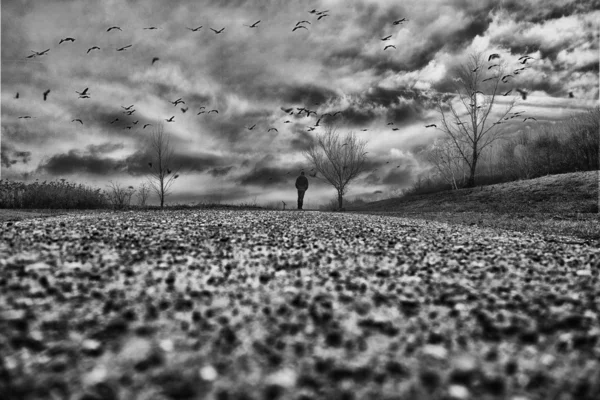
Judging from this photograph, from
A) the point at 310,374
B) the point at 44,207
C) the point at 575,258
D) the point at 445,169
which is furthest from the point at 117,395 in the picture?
the point at 445,169

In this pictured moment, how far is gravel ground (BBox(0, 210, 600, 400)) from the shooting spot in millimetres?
3219

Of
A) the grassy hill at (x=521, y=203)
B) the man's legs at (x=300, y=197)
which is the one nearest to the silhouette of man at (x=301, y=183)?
the man's legs at (x=300, y=197)

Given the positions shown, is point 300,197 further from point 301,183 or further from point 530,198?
point 530,198

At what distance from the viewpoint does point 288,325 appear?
4141 millimetres

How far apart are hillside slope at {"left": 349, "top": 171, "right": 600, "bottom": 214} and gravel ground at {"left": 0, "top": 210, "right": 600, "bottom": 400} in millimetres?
18711

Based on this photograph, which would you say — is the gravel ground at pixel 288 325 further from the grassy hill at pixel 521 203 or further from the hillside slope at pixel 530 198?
the hillside slope at pixel 530 198

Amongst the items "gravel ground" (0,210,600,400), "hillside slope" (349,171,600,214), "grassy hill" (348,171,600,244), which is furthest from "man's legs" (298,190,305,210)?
"gravel ground" (0,210,600,400)

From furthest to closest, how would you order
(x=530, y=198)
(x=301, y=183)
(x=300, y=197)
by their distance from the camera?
(x=300, y=197) → (x=301, y=183) → (x=530, y=198)

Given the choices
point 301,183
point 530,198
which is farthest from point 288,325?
point 530,198

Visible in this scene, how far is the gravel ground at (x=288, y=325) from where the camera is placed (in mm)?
3219

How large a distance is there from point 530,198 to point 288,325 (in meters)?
27.2

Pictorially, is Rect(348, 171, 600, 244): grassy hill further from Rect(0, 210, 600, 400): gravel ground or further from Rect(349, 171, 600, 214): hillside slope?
Rect(0, 210, 600, 400): gravel ground

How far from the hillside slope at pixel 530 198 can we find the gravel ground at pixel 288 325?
61.4 ft

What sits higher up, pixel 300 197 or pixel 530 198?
pixel 300 197
